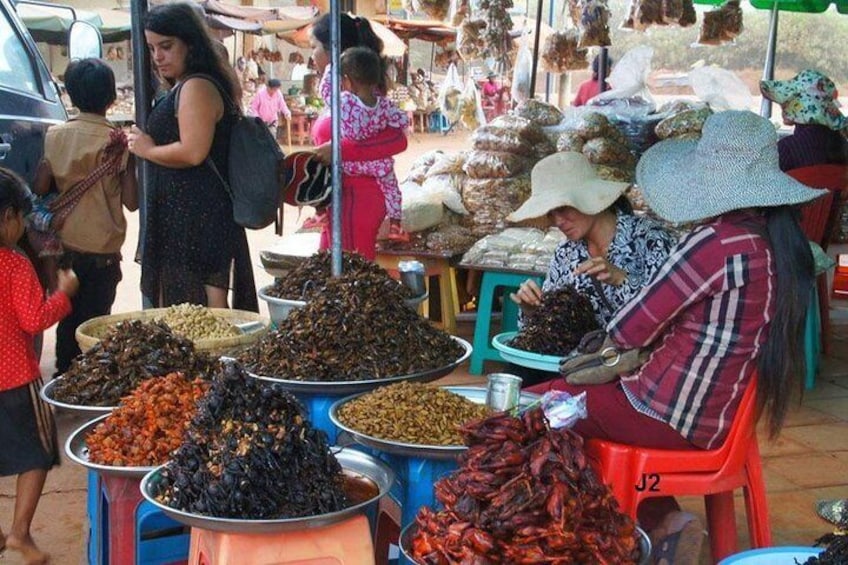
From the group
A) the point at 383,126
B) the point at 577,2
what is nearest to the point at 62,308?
the point at 383,126

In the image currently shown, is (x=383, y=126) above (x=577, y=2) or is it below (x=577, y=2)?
below

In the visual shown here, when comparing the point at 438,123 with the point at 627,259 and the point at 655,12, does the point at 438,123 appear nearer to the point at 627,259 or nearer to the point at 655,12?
the point at 655,12

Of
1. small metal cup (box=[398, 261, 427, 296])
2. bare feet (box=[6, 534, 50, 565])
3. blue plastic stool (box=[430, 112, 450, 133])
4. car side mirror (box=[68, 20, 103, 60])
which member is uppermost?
car side mirror (box=[68, 20, 103, 60])

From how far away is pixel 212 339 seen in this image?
3127 millimetres

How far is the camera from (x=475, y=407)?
2.48m

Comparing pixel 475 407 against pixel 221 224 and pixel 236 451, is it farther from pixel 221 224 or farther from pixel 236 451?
pixel 221 224

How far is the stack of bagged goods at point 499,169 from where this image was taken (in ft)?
19.8

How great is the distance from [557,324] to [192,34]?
6.25 ft

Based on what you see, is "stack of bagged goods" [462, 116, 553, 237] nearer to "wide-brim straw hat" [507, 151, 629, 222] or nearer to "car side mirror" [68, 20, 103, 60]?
"car side mirror" [68, 20, 103, 60]

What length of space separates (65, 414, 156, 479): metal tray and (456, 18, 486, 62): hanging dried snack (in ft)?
15.4

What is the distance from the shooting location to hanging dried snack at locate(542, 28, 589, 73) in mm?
7367

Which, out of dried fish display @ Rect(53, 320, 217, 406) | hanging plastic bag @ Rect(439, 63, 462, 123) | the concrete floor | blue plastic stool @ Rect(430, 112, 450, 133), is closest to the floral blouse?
the concrete floor

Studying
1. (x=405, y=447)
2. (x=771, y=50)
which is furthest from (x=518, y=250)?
(x=771, y=50)

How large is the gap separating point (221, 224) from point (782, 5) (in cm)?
616
